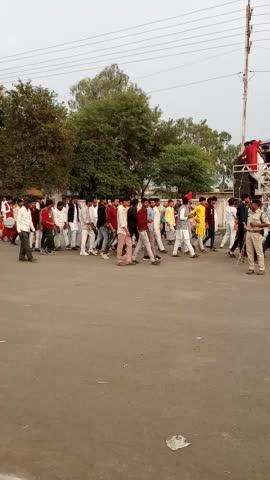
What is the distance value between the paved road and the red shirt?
12.6ft


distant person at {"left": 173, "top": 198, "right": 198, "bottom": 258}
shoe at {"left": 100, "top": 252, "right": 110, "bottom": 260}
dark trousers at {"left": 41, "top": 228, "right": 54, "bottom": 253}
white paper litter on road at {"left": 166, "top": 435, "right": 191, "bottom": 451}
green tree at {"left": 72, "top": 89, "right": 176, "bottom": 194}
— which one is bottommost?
white paper litter on road at {"left": 166, "top": 435, "right": 191, "bottom": 451}

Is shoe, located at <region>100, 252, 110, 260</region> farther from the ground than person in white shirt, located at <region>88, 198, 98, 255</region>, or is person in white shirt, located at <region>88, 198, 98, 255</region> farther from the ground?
person in white shirt, located at <region>88, 198, 98, 255</region>

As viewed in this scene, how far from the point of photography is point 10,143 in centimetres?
2755

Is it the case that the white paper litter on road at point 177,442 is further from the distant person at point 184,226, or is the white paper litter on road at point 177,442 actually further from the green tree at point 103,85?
the green tree at point 103,85

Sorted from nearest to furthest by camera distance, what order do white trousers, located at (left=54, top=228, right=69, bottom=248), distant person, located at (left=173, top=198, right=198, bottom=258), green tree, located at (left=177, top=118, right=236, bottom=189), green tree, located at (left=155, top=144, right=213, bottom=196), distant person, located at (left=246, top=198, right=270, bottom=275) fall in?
distant person, located at (left=246, top=198, right=270, bottom=275) < distant person, located at (left=173, top=198, right=198, bottom=258) < white trousers, located at (left=54, top=228, right=69, bottom=248) < green tree, located at (left=155, top=144, right=213, bottom=196) < green tree, located at (left=177, top=118, right=236, bottom=189)

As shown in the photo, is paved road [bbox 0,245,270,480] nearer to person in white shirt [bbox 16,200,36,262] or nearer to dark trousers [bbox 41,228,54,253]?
person in white shirt [bbox 16,200,36,262]

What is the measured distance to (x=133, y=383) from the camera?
4.72 m

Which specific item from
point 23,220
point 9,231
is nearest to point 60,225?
point 23,220

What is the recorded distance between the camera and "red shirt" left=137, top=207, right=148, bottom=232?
41.9ft

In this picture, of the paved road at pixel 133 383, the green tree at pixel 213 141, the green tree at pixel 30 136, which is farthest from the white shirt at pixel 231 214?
the green tree at pixel 213 141

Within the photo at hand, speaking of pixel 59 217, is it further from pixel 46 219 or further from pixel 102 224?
pixel 102 224

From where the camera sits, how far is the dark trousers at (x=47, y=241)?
48.6ft

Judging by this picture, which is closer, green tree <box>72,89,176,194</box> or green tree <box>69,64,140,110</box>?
green tree <box>72,89,176,194</box>

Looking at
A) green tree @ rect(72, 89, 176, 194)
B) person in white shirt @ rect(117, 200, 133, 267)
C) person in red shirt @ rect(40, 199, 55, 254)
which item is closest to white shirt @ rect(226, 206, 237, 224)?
person in white shirt @ rect(117, 200, 133, 267)
